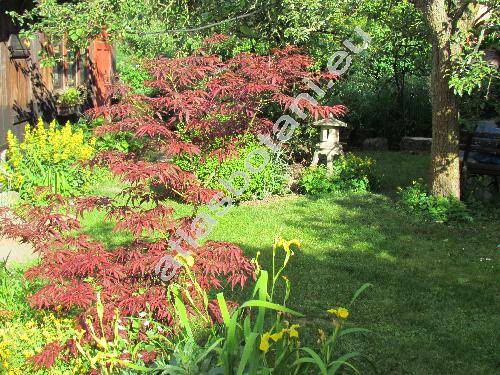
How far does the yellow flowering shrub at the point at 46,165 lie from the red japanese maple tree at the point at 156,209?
5.04 metres

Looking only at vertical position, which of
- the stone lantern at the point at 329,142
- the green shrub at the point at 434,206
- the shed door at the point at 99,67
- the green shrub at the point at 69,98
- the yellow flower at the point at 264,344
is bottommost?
the green shrub at the point at 434,206

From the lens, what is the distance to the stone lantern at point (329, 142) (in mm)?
11062

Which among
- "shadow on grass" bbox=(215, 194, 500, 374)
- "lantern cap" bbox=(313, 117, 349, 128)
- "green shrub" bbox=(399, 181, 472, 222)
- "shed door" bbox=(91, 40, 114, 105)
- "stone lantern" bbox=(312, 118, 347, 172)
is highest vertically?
"shed door" bbox=(91, 40, 114, 105)

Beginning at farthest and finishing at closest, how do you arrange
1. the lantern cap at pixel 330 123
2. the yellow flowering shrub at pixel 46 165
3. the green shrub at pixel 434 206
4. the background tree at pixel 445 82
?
the lantern cap at pixel 330 123, the yellow flowering shrub at pixel 46 165, the green shrub at pixel 434 206, the background tree at pixel 445 82

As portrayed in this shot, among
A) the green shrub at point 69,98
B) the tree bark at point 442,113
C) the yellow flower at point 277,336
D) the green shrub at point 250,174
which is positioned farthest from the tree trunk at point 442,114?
the green shrub at point 69,98

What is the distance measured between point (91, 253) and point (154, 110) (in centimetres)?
117

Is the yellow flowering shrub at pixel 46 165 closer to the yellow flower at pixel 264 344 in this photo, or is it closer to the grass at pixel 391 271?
the grass at pixel 391 271

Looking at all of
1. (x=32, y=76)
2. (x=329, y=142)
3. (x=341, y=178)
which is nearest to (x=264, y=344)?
(x=341, y=178)

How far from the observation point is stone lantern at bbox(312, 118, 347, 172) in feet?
36.3

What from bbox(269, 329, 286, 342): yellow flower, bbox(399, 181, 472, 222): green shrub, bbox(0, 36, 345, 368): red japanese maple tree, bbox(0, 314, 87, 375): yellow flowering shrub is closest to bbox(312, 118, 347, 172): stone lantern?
bbox(399, 181, 472, 222): green shrub

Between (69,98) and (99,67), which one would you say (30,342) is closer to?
(69,98)

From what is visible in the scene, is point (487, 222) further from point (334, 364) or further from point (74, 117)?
point (74, 117)

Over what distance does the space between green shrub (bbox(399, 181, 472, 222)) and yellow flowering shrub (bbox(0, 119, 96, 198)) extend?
4.94m

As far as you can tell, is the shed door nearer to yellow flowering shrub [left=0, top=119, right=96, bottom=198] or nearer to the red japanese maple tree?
yellow flowering shrub [left=0, top=119, right=96, bottom=198]
